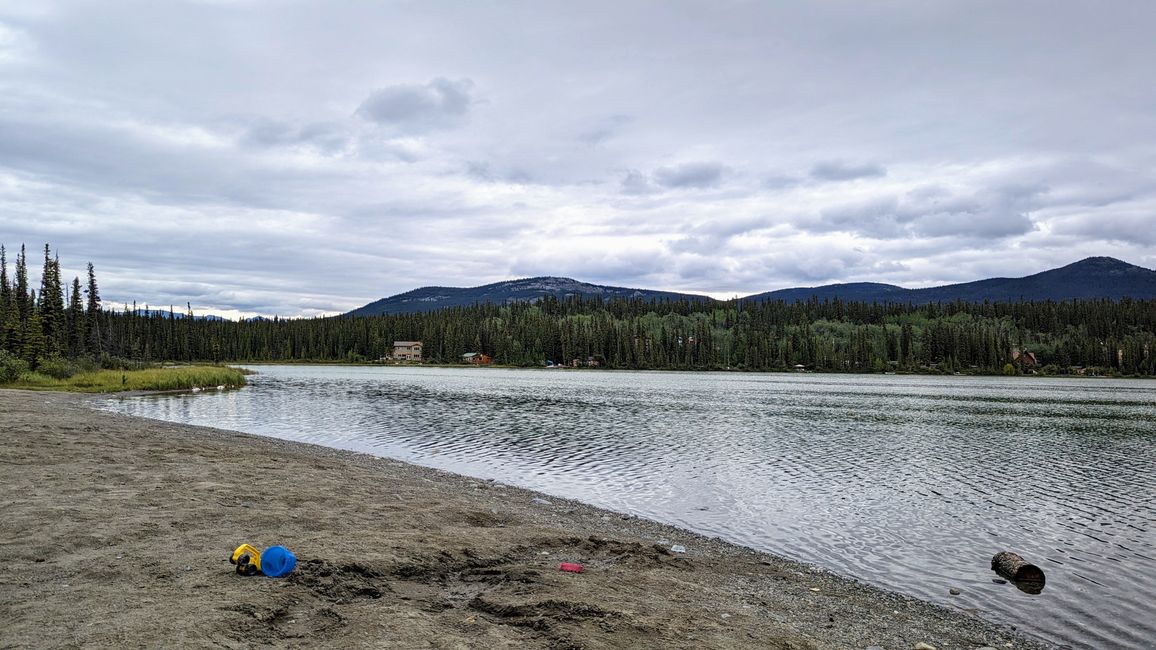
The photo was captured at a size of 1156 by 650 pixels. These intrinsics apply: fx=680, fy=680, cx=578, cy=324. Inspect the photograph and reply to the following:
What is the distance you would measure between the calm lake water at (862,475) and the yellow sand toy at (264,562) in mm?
11412

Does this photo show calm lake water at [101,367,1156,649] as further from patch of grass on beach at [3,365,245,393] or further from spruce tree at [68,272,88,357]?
spruce tree at [68,272,88,357]

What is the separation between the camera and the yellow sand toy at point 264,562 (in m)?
9.77

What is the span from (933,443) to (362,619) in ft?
128

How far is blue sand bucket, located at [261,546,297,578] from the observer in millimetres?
9797

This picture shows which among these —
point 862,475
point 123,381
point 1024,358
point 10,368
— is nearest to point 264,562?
point 862,475


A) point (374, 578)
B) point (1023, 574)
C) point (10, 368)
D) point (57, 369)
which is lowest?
point (1023, 574)

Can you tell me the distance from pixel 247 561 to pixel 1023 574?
14.9 m

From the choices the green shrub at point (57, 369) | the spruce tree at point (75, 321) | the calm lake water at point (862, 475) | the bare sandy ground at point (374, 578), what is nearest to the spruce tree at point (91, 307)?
the spruce tree at point (75, 321)

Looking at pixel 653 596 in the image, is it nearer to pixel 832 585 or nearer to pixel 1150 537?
pixel 832 585

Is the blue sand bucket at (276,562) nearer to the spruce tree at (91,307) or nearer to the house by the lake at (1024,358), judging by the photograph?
the spruce tree at (91,307)

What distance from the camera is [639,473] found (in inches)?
1082

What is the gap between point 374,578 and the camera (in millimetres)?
10539

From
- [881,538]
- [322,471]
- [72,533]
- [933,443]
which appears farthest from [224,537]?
[933,443]

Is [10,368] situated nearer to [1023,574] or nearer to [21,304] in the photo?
[21,304]
